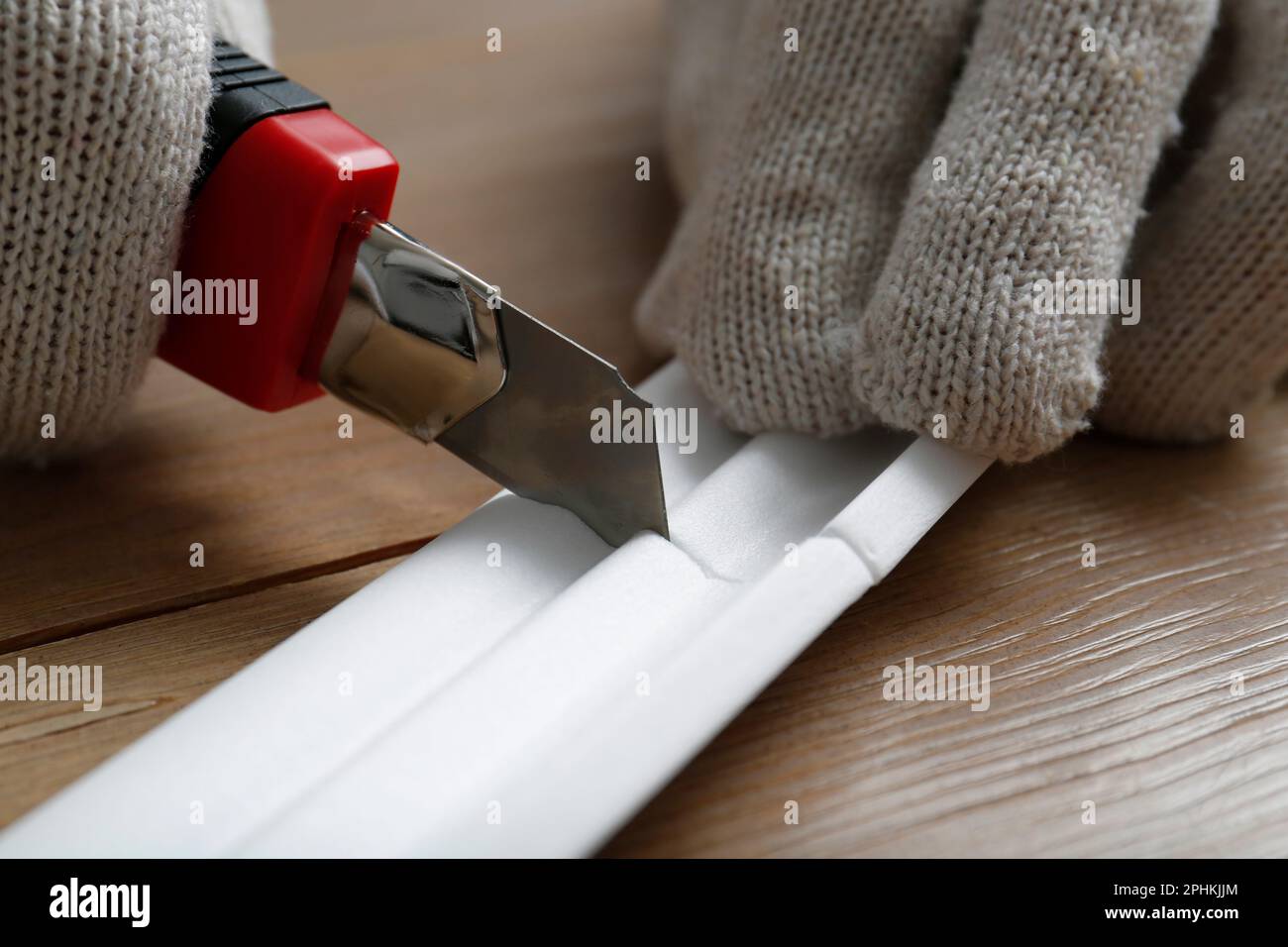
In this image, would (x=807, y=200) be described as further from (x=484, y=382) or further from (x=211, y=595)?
(x=211, y=595)

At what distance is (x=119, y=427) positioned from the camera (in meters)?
0.48

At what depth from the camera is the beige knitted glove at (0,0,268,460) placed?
1.20ft

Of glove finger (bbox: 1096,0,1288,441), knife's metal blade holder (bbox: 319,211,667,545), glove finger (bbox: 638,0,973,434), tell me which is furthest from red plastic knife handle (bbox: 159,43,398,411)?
glove finger (bbox: 1096,0,1288,441)

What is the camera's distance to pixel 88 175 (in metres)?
0.38

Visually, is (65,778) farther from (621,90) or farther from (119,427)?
(621,90)

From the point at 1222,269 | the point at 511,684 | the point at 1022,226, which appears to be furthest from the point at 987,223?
the point at 511,684

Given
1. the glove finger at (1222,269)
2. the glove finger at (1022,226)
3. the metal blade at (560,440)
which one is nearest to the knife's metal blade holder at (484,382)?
the metal blade at (560,440)

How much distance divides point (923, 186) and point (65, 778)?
1.21 feet

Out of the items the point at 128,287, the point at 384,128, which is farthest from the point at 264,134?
the point at 384,128

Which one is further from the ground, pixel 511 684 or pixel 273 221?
pixel 273 221

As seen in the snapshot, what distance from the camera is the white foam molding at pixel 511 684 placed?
318mm

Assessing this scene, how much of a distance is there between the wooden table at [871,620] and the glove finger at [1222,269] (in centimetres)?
3

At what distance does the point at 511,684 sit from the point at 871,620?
0.15 metres

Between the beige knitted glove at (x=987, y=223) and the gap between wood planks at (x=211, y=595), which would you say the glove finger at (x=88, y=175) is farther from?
the beige knitted glove at (x=987, y=223)
